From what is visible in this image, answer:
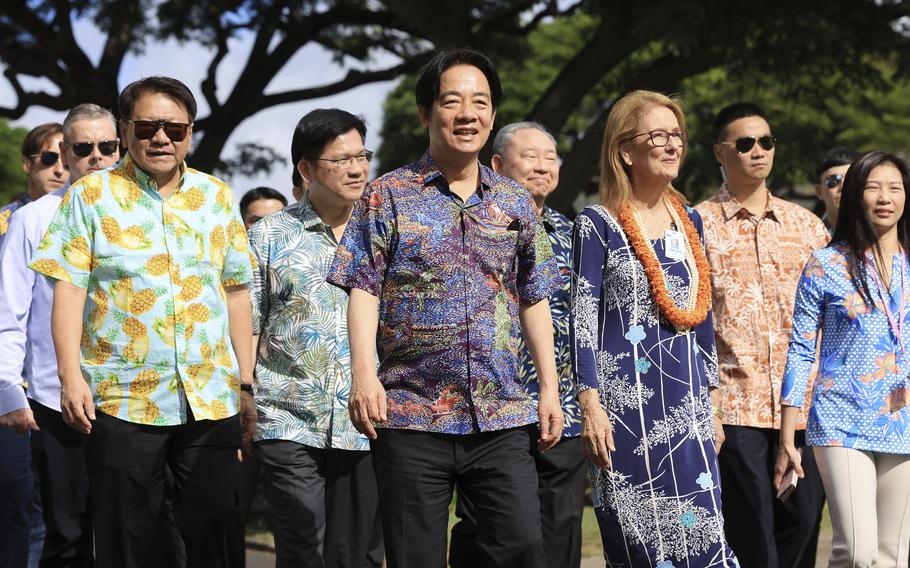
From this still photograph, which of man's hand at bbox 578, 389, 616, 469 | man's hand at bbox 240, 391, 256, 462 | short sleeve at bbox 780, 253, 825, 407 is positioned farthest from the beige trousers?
man's hand at bbox 240, 391, 256, 462

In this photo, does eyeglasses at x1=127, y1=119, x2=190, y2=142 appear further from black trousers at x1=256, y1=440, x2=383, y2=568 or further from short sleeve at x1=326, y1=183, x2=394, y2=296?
black trousers at x1=256, y1=440, x2=383, y2=568

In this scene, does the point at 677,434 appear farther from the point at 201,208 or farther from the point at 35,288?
the point at 35,288

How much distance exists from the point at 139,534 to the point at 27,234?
1.84 metres

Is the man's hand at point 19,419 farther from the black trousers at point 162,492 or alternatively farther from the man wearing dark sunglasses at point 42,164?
the man wearing dark sunglasses at point 42,164

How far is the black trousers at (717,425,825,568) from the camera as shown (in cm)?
614

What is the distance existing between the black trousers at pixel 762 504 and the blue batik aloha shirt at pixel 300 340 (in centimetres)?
174

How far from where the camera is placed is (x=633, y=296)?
5051 millimetres

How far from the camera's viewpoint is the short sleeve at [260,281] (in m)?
5.98

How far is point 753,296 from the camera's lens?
6289 millimetres

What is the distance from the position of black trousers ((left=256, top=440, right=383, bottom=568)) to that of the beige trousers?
196 centimetres

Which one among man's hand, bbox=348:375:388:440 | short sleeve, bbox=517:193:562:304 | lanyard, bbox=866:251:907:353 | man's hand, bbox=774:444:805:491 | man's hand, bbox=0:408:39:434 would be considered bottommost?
man's hand, bbox=774:444:805:491

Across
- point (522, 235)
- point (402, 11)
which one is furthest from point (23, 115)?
point (522, 235)

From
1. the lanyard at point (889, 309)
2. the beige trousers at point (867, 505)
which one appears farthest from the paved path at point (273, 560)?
the lanyard at point (889, 309)

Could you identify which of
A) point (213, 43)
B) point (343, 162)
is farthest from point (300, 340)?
point (213, 43)
